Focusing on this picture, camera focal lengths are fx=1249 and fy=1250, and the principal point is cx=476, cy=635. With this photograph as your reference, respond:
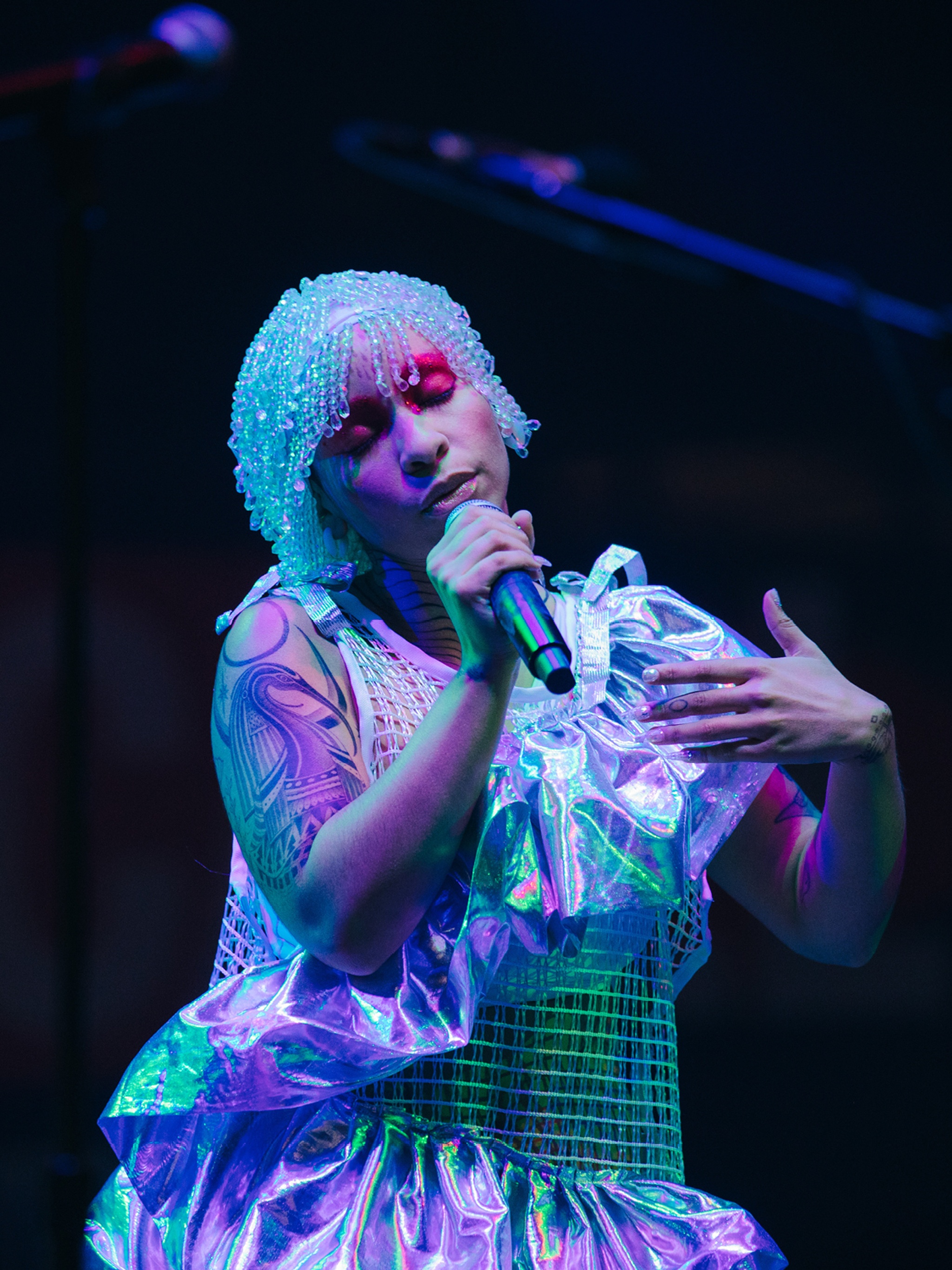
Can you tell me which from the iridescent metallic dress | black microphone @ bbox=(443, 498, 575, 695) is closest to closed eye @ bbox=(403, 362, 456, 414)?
the iridescent metallic dress

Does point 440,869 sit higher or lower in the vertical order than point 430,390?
lower

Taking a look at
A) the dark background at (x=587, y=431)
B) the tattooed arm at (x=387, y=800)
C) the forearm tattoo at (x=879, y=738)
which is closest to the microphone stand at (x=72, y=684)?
the tattooed arm at (x=387, y=800)

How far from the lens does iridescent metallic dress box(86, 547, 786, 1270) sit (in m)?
1.11

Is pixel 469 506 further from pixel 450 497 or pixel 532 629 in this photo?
pixel 532 629

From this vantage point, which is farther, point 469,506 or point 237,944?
point 237,944

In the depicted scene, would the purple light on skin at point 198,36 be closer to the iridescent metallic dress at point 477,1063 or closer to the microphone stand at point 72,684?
the microphone stand at point 72,684

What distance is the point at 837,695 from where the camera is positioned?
Result: 1167 mm

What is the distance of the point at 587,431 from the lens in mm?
2732

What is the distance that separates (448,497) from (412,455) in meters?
0.05

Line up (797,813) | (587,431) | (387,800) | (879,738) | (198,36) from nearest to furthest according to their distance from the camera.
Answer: (198,36), (387,800), (879,738), (797,813), (587,431)

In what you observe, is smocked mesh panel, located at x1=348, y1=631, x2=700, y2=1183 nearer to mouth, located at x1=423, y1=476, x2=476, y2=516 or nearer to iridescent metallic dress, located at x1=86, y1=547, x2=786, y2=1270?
iridescent metallic dress, located at x1=86, y1=547, x2=786, y2=1270

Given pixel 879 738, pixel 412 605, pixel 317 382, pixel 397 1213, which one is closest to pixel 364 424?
pixel 317 382

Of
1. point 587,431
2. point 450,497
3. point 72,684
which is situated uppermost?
point 587,431

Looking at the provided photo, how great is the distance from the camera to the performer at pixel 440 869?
1091 millimetres
